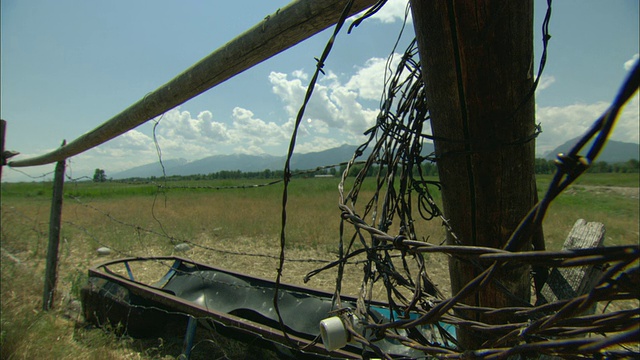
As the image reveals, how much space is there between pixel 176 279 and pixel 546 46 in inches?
169

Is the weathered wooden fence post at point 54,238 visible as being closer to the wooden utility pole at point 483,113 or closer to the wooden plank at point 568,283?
the wooden utility pole at point 483,113

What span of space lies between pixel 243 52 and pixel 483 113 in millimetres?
1125

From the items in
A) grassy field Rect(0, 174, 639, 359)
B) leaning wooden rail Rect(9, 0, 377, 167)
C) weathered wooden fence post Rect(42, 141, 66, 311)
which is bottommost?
grassy field Rect(0, 174, 639, 359)

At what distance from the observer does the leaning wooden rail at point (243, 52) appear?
1.20 metres

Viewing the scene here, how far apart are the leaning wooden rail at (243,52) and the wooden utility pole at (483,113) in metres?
0.41

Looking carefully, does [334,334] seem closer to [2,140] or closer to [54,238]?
[54,238]

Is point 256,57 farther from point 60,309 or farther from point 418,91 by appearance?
point 60,309

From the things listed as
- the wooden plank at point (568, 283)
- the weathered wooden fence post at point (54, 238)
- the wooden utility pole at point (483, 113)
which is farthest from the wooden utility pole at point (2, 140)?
the wooden plank at point (568, 283)

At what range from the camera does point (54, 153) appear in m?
3.95

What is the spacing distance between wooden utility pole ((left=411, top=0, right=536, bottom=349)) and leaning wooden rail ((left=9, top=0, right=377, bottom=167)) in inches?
16.0

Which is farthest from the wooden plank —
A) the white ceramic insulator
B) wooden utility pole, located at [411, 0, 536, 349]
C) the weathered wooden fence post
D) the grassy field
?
the weathered wooden fence post

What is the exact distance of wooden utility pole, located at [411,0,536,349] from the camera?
0.83m

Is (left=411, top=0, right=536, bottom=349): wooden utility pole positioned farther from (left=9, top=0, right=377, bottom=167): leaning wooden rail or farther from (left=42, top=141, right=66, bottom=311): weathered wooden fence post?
(left=42, top=141, right=66, bottom=311): weathered wooden fence post

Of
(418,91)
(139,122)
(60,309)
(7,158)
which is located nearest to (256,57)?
(418,91)
